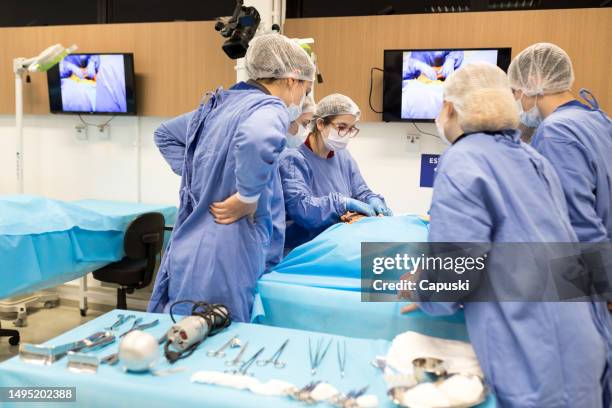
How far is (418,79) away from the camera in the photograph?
3.50m

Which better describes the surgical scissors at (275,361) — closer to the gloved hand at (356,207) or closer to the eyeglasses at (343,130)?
the gloved hand at (356,207)

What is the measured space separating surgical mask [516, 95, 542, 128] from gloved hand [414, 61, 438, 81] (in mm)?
1409

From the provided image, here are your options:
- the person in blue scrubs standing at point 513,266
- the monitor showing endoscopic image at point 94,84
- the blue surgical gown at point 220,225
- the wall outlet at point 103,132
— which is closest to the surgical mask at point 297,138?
the blue surgical gown at point 220,225

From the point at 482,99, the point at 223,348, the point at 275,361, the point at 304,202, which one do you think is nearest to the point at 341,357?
the point at 275,361

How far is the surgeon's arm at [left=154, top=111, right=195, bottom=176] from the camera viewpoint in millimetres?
2000


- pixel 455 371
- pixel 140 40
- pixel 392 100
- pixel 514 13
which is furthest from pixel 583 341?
pixel 140 40

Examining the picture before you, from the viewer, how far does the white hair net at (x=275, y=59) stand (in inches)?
72.9

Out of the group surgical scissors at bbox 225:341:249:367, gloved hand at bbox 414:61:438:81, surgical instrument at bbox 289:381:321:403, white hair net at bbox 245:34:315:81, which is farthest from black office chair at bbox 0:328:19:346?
gloved hand at bbox 414:61:438:81

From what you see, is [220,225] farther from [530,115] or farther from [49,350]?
[530,115]

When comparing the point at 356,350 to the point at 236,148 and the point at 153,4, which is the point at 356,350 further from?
the point at 153,4

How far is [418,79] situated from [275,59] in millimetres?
1914

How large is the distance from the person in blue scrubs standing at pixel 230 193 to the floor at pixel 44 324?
2.11 meters

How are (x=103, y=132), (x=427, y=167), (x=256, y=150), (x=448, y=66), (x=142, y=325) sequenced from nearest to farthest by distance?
(x=142, y=325)
(x=256, y=150)
(x=448, y=66)
(x=427, y=167)
(x=103, y=132)

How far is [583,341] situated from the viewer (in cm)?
117
